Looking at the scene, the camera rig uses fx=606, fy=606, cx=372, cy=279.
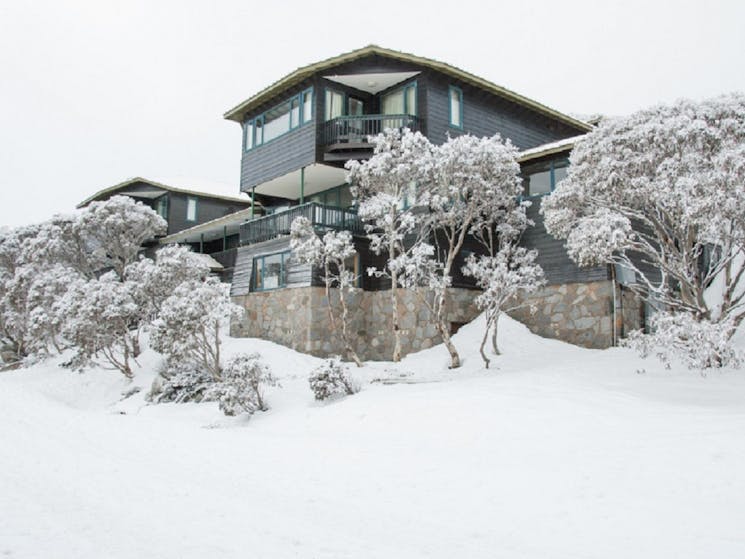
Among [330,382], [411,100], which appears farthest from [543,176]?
[330,382]

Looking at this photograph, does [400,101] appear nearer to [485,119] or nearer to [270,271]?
[485,119]

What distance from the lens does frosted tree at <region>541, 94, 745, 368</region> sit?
40.9 ft

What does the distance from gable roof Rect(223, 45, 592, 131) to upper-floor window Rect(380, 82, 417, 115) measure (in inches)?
44.3

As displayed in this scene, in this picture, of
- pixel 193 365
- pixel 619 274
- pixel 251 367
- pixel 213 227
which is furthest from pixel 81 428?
pixel 213 227

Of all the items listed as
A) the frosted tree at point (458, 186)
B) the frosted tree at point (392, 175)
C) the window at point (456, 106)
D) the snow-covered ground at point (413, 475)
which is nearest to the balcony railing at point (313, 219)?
the frosted tree at point (392, 175)

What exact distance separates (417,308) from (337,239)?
4.15 m

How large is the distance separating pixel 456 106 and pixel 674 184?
12681mm

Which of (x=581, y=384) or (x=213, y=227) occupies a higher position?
(x=213, y=227)

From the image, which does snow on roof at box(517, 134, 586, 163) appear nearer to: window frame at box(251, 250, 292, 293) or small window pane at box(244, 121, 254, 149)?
window frame at box(251, 250, 292, 293)

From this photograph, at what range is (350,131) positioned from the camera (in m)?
23.8

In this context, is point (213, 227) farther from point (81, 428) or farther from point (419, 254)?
point (81, 428)

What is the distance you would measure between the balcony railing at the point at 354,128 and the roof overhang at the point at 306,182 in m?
1.27

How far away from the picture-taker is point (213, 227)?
107 ft

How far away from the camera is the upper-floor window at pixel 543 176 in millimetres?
21344
